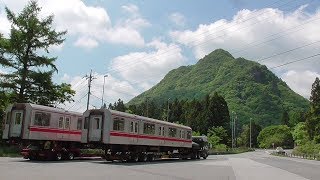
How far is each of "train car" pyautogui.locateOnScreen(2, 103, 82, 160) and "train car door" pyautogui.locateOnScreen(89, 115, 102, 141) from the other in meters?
2.69

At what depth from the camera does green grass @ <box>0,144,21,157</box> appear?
32000mm

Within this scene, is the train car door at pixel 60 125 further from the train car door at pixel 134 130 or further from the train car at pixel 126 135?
the train car door at pixel 134 130

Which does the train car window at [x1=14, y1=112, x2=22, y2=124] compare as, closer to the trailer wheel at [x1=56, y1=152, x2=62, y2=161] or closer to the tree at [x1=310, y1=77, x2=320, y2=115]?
the trailer wheel at [x1=56, y1=152, x2=62, y2=161]

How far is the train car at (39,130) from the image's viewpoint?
26625 millimetres

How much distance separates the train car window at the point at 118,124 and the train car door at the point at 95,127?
3.14ft

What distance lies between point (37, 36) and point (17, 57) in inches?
107

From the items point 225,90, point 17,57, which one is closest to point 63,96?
point 17,57

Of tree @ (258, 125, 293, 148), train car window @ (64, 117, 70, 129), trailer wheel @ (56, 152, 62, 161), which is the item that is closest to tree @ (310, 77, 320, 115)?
tree @ (258, 125, 293, 148)

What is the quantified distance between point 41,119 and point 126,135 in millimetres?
5689

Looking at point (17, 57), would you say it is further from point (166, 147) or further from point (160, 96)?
point (160, 96)

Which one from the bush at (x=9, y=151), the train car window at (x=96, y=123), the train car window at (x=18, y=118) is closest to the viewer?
the train car window at (x=18, y=118)

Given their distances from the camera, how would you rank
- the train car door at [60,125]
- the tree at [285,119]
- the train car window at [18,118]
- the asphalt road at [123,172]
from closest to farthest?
the asphalt road at [123,172], the train car window at [18,118], the train car door at [60,125], the tree at [285,119]

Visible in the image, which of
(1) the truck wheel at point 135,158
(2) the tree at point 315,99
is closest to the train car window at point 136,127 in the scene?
(1) the truck wheel at point 135,158

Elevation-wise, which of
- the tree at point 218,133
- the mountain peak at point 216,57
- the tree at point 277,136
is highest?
the mountain peak at point 216,57
